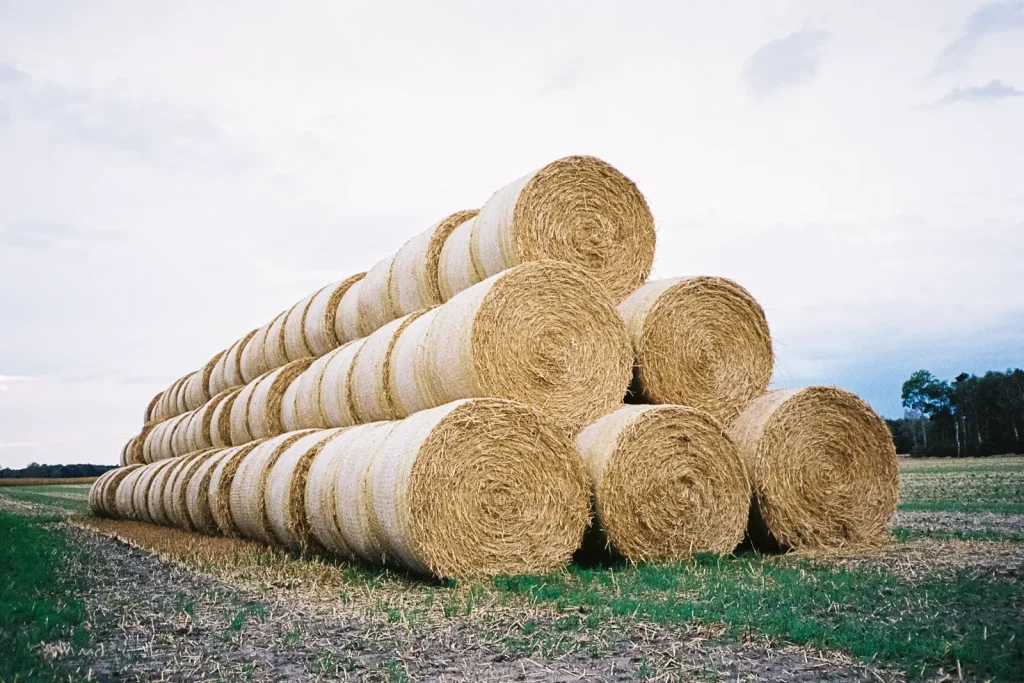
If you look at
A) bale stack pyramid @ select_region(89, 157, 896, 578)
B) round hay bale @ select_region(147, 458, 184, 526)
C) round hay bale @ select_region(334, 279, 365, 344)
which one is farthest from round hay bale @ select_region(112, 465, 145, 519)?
bale stack pyramid @ select_region(89, 157, 896, 578)

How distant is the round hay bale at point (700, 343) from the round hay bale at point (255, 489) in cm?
351

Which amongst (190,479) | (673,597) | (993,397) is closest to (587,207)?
(673,597)

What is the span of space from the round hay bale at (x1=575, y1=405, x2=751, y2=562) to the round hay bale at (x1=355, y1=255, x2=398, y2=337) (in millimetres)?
3662

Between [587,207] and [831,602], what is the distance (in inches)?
172

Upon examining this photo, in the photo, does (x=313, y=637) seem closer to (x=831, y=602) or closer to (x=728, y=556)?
(x=831, y=602)

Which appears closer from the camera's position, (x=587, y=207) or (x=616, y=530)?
(x=616, y=530)

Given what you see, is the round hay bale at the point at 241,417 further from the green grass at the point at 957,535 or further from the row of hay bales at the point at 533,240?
the green grass at the point at 957,535

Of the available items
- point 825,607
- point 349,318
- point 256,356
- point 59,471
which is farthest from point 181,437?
point 59,471

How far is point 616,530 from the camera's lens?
261 inches

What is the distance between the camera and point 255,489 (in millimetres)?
8898

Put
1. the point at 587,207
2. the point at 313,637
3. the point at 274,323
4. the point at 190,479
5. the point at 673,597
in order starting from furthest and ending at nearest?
the point at 274,323, the point at 190,479, the point at 587,207, the point at 673,597, the point at 313,637

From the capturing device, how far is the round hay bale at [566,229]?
781 cm

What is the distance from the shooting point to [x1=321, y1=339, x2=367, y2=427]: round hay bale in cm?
888

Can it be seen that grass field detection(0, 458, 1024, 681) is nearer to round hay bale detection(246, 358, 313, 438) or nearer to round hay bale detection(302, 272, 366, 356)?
round hay bale detection(246, 358, 313, 438)
